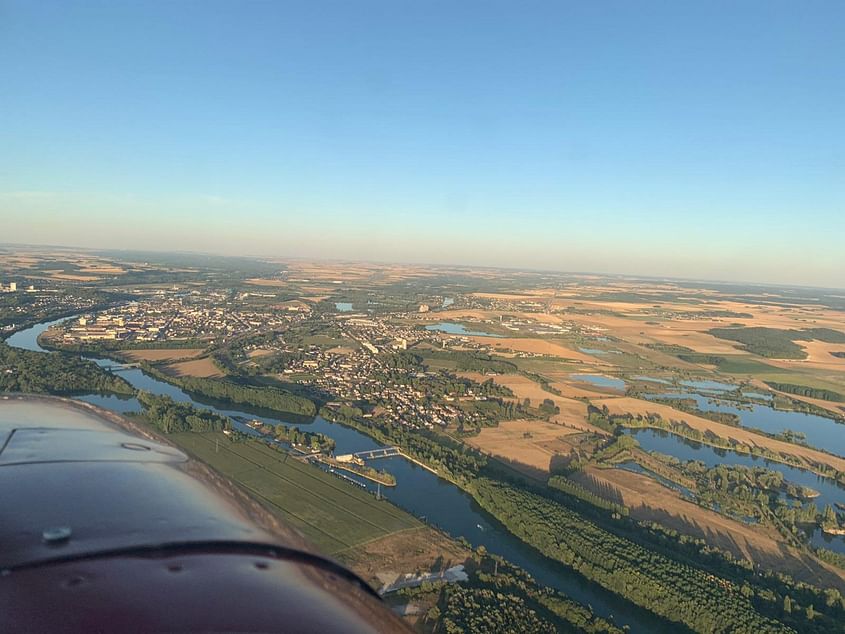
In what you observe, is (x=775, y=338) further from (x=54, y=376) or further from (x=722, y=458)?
(x=54, y=376)

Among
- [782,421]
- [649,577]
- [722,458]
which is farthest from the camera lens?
[782,421]

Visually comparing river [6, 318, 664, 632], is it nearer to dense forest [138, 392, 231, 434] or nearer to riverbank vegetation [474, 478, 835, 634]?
riverbank vegetation [474, 478, 835, 634]

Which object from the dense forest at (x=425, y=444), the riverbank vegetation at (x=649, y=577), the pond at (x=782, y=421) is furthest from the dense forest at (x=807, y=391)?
the riverbank vegetation at (x=649, y=577)

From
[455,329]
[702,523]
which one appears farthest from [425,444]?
[455,329]

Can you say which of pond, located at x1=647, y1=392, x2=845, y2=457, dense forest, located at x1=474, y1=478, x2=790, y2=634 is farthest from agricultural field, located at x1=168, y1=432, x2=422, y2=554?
pond, located at x1=647, y1=392, x2=845, y2=457

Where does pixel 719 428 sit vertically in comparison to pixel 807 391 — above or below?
below

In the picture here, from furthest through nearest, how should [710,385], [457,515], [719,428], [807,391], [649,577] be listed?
1. [710,385]
2. [807,391]
3. [719,428]
4. [457,515]
5. [649,577]

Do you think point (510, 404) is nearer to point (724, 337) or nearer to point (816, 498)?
point (816, 498)
